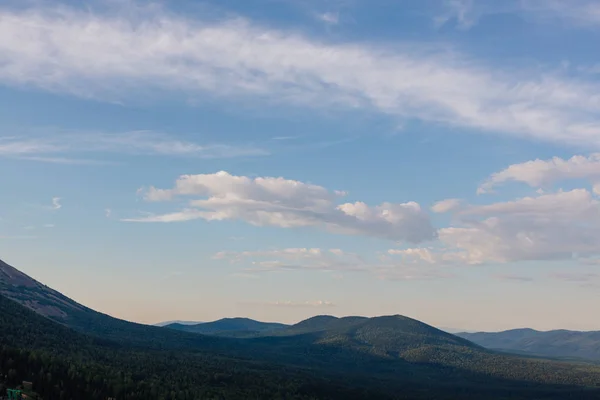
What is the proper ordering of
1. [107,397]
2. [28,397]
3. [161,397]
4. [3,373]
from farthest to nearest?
1. [161,397]
2. [107,397]
3. [3,373]
4. [28,397]

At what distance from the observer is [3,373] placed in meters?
157

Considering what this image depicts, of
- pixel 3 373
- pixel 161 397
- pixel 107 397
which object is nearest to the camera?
pixel 3 373

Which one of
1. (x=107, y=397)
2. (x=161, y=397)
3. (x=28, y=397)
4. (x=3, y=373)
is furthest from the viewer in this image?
(x=161, y=397)

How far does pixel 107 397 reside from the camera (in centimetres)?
17688

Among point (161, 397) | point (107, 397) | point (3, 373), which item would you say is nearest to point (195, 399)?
point (161, 397)

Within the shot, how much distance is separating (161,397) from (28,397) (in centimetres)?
5604

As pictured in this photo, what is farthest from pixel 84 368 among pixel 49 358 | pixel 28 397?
pixel 28 397

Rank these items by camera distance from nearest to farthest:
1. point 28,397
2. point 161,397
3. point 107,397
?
point 28,397 < point 107,397 < point 161,397

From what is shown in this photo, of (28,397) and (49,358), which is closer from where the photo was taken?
(28,397)

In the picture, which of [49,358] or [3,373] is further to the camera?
[49,358]

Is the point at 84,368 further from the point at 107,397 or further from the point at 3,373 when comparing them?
the point at 3,373

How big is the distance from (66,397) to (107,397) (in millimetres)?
18083

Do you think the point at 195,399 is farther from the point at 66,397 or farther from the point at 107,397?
the point at 66,397

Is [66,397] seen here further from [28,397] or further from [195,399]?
[195,399]
